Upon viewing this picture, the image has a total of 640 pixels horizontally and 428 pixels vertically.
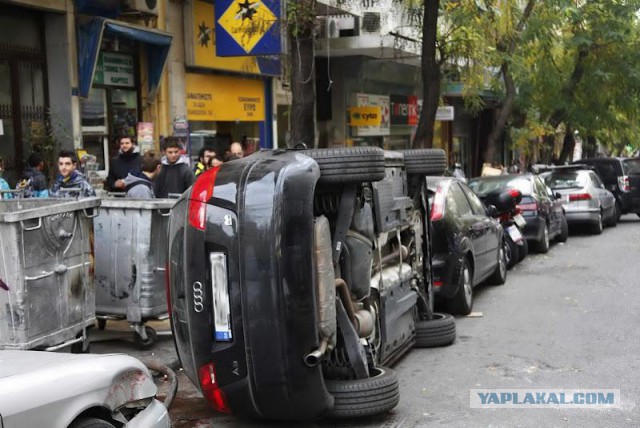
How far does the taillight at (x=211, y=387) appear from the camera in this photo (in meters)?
5.52

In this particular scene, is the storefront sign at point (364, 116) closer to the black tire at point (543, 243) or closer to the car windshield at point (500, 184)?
the car windshield at point (500, 184)

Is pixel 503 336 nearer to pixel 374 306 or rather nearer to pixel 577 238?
pixel 374 306

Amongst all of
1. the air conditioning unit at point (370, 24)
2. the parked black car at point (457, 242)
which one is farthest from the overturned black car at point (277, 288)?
the air conditioning unit at point (370, 24)

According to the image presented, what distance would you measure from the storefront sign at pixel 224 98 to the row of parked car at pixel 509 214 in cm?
528

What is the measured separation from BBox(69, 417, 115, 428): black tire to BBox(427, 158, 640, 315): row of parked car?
5795 mm

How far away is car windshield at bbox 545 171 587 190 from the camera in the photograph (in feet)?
64.9

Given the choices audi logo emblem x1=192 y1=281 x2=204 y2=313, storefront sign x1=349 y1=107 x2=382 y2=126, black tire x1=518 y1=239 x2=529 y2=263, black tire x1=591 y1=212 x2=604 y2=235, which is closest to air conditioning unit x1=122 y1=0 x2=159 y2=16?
black tire x1=518 y1=239 x2=529 y2=263

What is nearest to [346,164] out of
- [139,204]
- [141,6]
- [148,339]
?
[139,204]

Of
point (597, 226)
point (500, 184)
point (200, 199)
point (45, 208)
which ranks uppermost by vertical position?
point (200, 199)

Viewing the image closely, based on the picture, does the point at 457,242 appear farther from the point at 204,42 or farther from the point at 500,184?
the point at 204,42

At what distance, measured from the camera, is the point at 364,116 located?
24453 millimetres

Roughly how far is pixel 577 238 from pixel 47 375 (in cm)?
1690

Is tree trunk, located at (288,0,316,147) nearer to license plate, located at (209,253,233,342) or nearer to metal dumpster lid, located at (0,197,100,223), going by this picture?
metal dumpster lid, located at (0,197,100,223)

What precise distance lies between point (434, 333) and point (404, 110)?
21105mm
